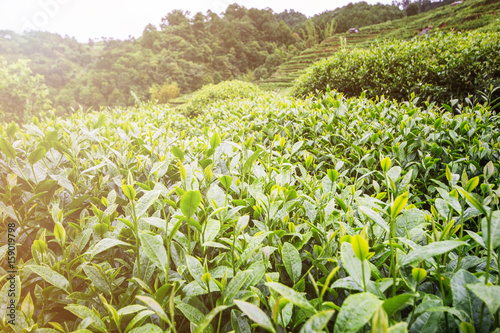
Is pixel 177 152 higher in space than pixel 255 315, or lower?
higher

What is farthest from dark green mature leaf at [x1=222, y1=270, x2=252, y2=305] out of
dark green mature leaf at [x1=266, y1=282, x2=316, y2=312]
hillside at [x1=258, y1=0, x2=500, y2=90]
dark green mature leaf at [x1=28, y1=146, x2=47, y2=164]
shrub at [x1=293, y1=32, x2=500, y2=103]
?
hillside at [x1=258, y1=0, x2=500, y2=90]

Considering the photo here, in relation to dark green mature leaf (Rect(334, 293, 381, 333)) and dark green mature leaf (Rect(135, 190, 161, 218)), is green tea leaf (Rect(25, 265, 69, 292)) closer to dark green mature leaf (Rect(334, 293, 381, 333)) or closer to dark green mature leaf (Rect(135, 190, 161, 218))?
dark green mature leaf (Rect(135, 190, 161, 218))

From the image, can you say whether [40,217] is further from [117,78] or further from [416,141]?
[117,78]

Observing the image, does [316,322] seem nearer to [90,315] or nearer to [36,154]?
[90,315]

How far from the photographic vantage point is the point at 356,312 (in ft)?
1.55

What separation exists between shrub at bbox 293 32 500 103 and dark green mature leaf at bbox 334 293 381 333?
3.56 m

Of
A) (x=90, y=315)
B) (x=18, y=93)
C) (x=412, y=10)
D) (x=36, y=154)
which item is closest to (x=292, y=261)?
(x=90, y=315)

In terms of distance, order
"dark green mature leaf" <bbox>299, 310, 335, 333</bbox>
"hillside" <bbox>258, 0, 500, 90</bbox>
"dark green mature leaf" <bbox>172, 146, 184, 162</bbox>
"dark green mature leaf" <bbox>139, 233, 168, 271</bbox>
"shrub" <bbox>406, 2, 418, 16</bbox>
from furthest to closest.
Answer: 1. "shrub" <bbox>406, 2, 418, 16</bbox>
2. "hillside" <bbox>258, 0, 500, 90</bbox>
3. "dark green mature leaf" <bbox>172, 146, 184, 162</bbox>
4. "dark green mature leaf" <bbox>139, 233, 168, 271</bbox>
5. "dark green mature leaf" <bbox>299, 310, 335, 333</bbox>

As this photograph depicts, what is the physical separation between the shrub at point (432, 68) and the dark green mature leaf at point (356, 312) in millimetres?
3560

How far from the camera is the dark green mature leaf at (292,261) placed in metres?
0.71

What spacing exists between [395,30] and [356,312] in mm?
26299

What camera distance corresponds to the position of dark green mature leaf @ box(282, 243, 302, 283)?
2.33 feet

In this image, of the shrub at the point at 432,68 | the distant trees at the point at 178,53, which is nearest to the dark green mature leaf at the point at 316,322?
the shrub at the point at 432,68

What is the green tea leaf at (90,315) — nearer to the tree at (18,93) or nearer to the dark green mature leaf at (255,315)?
the dark green mature leaf at (255,315)
